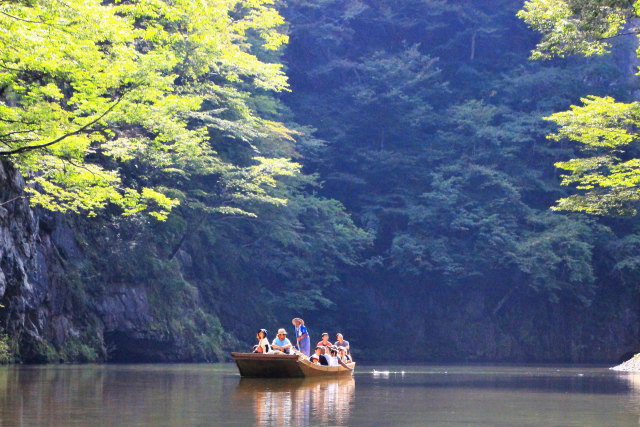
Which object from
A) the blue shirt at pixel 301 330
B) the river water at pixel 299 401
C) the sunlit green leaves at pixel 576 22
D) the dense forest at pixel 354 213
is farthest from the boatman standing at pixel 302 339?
the sunlit green leaves at pixel 576 22

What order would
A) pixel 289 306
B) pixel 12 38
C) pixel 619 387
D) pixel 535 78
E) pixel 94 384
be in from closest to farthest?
pixel 12 38, pixel 94 384, pixel 619 387, pixel 289 306, pixel 535 78

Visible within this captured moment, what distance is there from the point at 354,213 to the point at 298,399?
100ft

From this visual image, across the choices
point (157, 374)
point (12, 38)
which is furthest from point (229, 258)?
point (12, 38)

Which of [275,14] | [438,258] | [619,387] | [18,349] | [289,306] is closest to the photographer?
[619,387]

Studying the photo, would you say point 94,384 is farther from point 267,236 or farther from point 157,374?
point 267,236

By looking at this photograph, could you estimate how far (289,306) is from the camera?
3794 centimetres

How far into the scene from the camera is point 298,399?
47.4 ft

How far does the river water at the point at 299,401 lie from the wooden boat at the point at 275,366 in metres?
0.29

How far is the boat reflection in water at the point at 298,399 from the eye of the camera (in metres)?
11.4

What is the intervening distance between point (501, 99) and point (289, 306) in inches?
642

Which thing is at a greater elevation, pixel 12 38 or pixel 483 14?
pixel 483 14

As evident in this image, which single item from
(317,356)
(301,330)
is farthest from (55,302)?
(317,356)

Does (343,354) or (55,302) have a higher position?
(55,302)

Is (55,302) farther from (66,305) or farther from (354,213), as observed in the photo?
(354,213)
